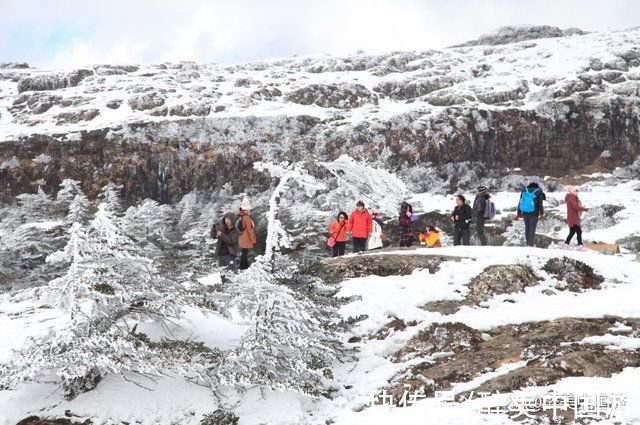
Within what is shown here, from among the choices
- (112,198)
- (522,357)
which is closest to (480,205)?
(522,357)

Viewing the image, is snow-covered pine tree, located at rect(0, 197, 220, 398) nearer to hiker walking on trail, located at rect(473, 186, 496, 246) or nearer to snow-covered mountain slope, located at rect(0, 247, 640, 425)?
snow-covered mountain slope, located at rect(0, 247, 640, 425)

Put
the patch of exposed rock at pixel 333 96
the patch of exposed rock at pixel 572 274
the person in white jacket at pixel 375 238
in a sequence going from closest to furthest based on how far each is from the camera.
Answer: the patch of exposed rock at pixel 572 274, the person in white jacket at pixel 375 238, the patch of exposed rock at pixel 333 96

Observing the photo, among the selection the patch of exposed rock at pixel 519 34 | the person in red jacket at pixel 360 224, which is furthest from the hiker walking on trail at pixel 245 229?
the patch of exposed rock at pixel 519 34

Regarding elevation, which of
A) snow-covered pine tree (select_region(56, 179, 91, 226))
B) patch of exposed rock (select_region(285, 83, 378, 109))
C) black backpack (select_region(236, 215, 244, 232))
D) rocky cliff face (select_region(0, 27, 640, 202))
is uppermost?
patch of exposed rock (select_region(285, 83, 378, 109))

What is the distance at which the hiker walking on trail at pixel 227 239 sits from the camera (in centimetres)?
1240

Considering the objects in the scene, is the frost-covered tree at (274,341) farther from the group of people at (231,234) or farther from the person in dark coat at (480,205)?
the person in dark coat at (480,205)

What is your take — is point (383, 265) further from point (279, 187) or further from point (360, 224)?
point (279, 187)

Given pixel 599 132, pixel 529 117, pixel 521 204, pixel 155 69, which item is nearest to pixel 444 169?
pixel 529 117

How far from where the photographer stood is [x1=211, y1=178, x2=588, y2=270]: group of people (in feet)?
41.0

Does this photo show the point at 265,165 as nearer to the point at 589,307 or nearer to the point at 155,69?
the point at 589,307

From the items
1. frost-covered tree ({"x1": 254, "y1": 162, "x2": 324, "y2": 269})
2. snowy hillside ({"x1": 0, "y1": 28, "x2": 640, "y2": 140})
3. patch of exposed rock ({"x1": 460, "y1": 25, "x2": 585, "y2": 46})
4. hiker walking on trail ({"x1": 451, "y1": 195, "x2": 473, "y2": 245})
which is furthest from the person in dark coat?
patch of exposed rock ({"x1": 460, "y1": 25, "x2": 585, "y2": 46})

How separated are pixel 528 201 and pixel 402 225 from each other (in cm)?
406

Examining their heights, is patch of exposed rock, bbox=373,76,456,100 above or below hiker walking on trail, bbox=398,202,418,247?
above

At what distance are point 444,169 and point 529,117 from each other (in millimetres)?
14037
